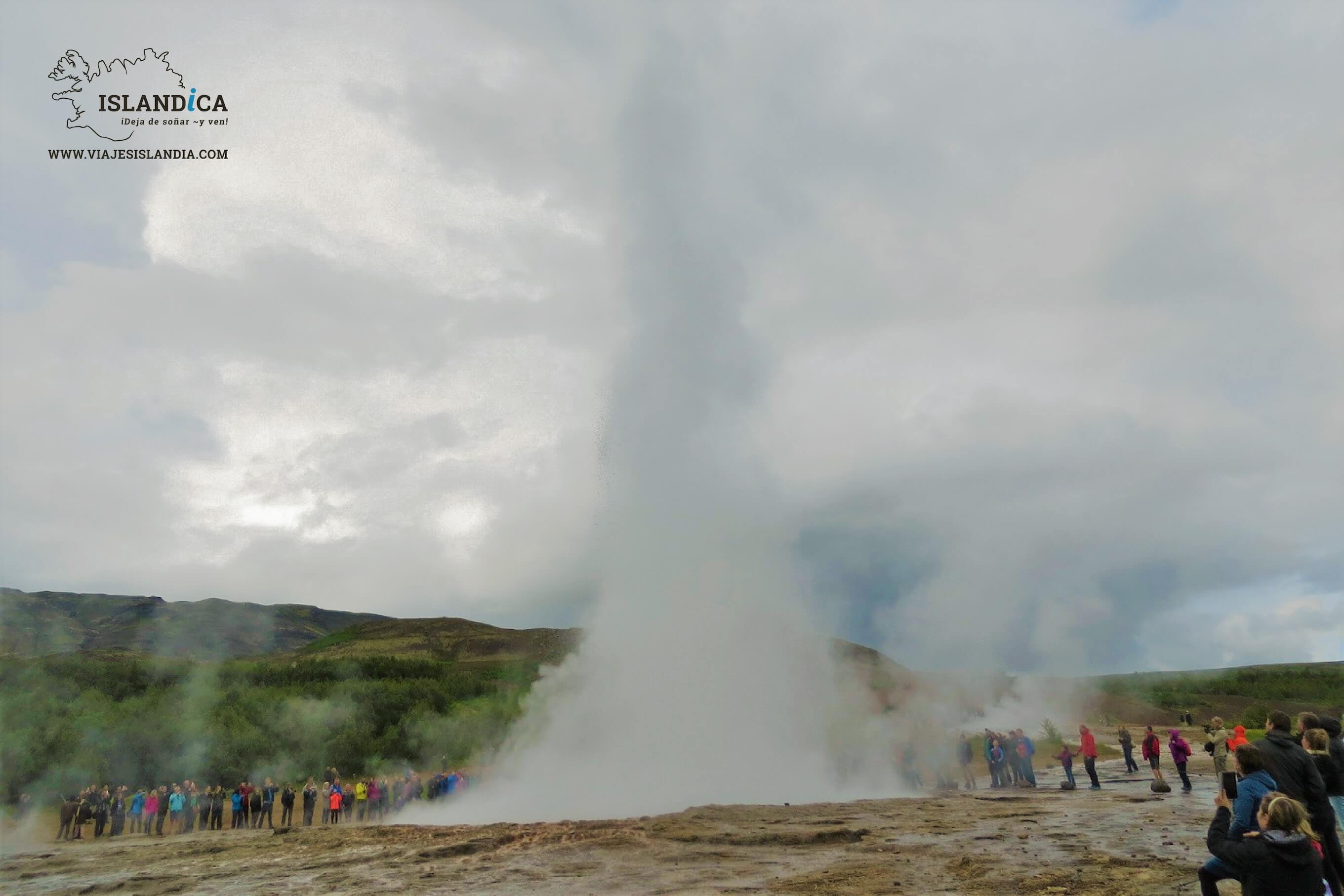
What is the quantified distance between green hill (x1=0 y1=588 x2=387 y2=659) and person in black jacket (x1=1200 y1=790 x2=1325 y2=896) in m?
95.1

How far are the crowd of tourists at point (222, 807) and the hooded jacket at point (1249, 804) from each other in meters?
22.2

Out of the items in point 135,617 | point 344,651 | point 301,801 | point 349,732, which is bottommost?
point 301,801

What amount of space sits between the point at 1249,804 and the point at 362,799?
83.7 feet

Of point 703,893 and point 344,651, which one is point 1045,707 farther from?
point 344,651

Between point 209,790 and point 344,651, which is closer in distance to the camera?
point 209,790

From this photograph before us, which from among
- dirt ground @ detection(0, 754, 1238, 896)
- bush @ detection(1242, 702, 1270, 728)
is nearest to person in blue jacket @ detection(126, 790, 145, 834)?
dirt ground @ detection(0, 754, 1238, 896)

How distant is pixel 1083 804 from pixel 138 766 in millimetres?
34797

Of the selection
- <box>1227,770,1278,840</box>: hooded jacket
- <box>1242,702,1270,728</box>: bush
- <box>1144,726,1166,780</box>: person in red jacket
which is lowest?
<box>1242,702,1270,728</box>: bush

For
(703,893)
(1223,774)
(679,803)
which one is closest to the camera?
(1223,774)

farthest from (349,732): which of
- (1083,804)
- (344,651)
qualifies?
(344,651)

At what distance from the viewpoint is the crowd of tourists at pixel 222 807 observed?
23453 mm

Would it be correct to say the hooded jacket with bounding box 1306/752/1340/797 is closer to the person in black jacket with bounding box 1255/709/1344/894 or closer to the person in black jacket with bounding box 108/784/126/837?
the person in black jacket with bounding box 1255/709/1344/894

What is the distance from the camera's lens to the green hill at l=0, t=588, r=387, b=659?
94.3 metres

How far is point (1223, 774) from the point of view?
Answer: 5441 millimetres
